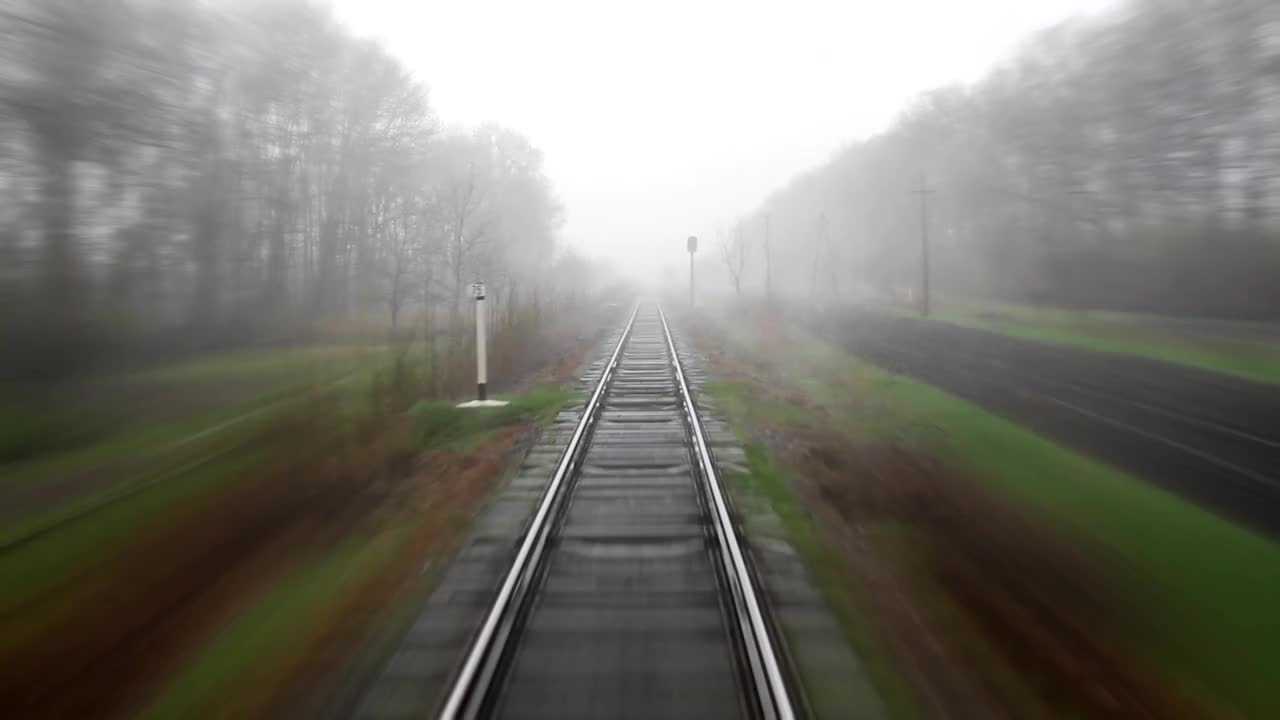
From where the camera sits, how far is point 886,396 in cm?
1495

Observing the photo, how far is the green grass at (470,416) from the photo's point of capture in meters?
11.8

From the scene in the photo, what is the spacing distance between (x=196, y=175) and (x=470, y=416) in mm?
9072

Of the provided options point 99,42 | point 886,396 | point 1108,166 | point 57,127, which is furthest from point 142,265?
point 1108,166

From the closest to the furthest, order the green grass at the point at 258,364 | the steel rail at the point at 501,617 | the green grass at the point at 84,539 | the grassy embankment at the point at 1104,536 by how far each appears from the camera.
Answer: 1. the steel rail at the point at 501,617
2. the grassy embankment at the point at 1104,536
3. the green grass at the point at 84,539
4. the green grass at the point at 258,364

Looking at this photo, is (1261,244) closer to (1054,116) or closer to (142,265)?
(1054,116)

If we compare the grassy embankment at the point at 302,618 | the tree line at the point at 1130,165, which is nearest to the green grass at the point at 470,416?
the grassy embankment at the point at 302,618

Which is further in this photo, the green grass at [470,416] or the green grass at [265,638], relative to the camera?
the green grass at [470,416]

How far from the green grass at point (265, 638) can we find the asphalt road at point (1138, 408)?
881 cm

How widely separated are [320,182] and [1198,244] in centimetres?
3596

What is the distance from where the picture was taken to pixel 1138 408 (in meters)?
13.9

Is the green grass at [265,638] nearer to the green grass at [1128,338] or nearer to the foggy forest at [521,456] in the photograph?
the foggy forest at [521,456]

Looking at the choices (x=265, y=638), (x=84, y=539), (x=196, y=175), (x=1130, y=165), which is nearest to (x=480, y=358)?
(x=84, y=539)

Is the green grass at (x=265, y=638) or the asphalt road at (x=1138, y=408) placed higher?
the asphalt road at (x=1138, y=408)

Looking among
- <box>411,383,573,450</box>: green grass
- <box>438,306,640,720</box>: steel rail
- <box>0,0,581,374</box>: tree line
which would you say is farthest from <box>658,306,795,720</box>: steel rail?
<box>0,0,581,374</box>: tree line
